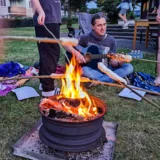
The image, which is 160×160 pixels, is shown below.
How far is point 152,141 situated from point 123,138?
0.93ft

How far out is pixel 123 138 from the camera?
2309mm

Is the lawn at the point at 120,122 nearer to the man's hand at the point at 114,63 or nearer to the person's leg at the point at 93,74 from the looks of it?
the person's leg at the point at 93,74

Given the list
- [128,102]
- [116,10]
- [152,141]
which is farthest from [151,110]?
[116,10]

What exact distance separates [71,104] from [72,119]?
0.14 metres

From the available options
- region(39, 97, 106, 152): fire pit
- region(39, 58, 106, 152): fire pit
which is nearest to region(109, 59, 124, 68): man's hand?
region(39, 58, 106, 152): fire pit

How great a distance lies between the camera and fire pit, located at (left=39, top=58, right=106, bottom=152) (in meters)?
1.80

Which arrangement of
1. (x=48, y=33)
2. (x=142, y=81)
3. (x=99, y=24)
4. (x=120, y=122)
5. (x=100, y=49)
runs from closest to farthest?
(x=120, y=122) < (x=48, y=33) < (x=99, y=24) < (x=100, y=49) < (x=142, y=81)

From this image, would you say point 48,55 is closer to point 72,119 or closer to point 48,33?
point 48,33

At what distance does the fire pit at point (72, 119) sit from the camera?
180 centimetres

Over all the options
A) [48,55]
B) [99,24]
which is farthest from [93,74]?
[48,55]

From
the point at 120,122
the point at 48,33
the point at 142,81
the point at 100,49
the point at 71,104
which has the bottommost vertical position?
the point at 120,122

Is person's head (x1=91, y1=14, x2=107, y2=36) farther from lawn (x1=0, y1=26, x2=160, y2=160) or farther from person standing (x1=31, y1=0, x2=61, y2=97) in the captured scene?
lawn (x1=0, y1=26, x2=160, y2=160)

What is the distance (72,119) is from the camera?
1884mm

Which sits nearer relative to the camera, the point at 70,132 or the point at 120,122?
the point at 70,132
